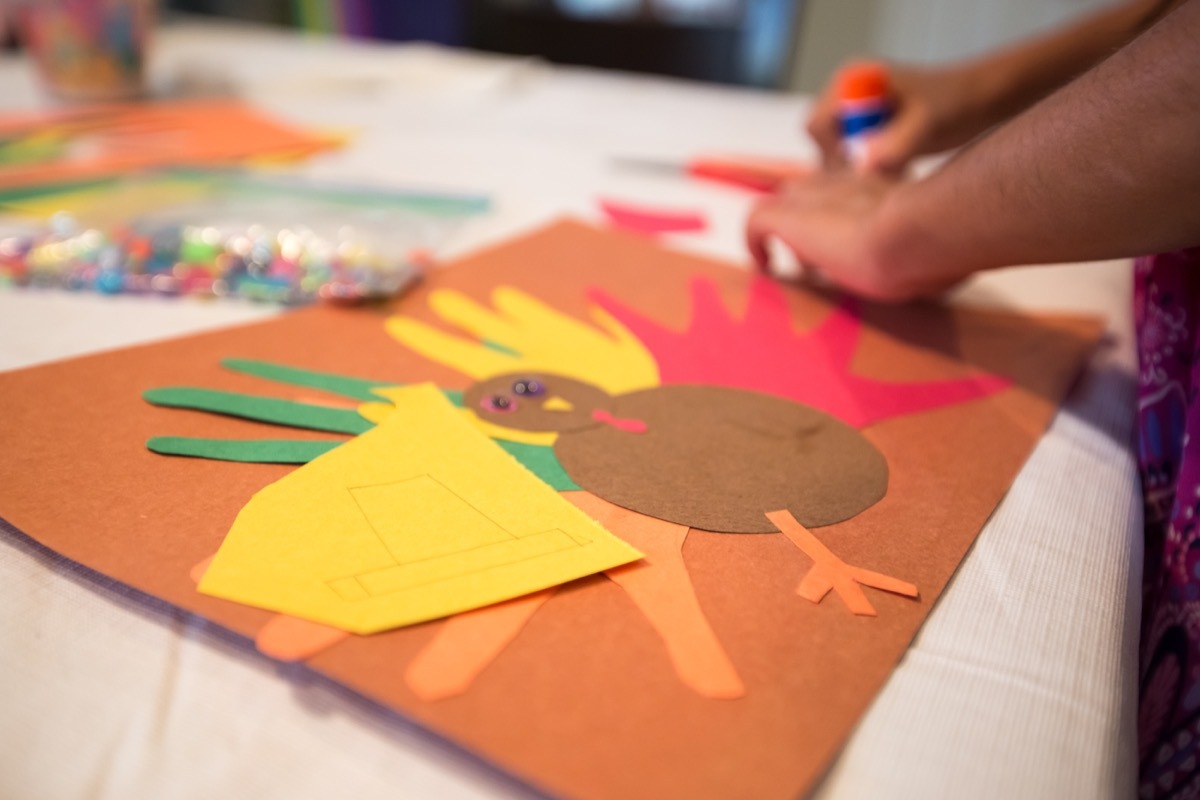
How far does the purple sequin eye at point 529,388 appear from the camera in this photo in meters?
0.50

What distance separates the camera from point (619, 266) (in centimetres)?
73

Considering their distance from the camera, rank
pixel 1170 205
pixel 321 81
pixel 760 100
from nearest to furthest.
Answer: pixel 1170 205 → pixel 321 81 → pixel 760 100

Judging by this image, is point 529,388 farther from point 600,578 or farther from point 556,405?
point 600,578

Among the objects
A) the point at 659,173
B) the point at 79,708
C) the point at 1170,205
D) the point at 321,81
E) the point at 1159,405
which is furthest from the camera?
the point at 321,81

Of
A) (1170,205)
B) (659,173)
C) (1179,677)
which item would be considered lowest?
(1179,677)

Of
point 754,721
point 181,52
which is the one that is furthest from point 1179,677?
point 181,52

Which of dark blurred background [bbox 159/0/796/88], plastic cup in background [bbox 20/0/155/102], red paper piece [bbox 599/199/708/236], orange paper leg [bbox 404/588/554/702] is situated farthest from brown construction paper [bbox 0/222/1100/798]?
dark blurred background [bbox 159/0/796/88]

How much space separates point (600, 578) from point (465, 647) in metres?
0.07

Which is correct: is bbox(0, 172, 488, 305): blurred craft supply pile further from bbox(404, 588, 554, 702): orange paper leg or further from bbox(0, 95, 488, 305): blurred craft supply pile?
bbox(404, 588, 554, 702): orange paper leg

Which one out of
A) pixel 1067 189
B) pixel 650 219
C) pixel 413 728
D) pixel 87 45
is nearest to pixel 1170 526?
pixel 1067 189

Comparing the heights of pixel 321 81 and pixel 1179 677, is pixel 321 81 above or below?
above

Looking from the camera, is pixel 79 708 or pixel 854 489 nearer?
pixel 79 708

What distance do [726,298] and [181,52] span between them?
1216 millimetres

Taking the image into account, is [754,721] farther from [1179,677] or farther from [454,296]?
Answer: [454,296]
